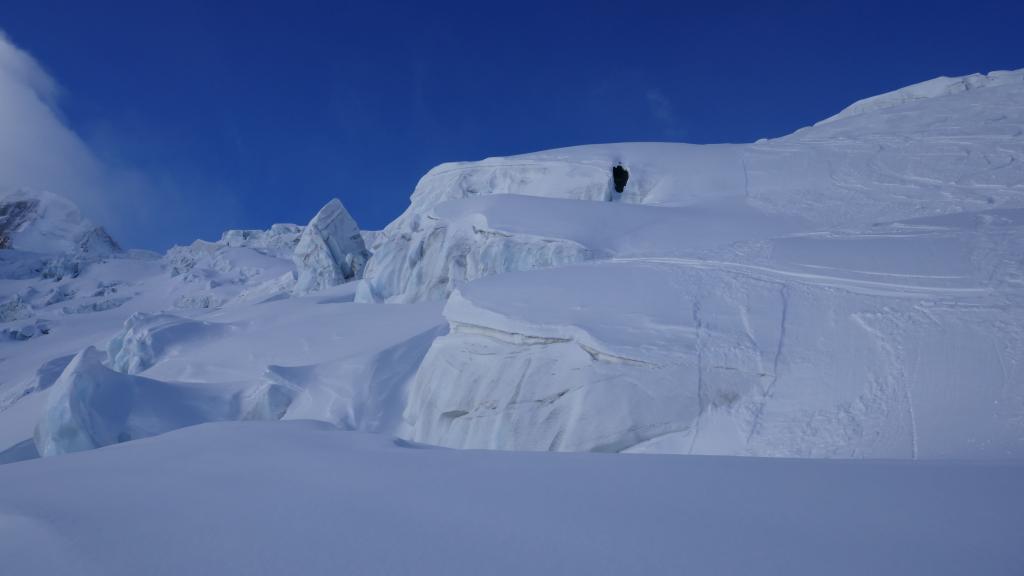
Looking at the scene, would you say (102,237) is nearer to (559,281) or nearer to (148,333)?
(148,333)

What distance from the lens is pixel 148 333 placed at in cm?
1351

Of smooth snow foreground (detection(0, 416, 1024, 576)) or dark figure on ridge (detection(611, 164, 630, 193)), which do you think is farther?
dark figure on ridge (detection(611, 164, 630, 193))

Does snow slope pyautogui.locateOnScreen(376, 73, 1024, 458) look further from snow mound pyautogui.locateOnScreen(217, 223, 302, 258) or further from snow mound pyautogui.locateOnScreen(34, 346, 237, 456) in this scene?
snow mound pyautogui.locateOnScreen(217, 223, 302, 258)

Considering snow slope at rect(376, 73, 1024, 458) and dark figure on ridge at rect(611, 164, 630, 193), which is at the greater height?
dark figure on ridge at rect(611, 164, 630, 193)

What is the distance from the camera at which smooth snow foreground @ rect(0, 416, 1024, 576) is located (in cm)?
180

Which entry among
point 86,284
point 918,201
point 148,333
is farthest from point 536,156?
point 86,284

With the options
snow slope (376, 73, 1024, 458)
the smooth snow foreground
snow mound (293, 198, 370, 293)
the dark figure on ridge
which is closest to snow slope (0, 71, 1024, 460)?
snow slope (376, 73, 1024, 458)

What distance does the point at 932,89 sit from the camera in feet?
68.4

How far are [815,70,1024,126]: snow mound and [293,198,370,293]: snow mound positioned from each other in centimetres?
1847

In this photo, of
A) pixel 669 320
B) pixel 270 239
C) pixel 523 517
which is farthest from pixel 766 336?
pixel 270 239

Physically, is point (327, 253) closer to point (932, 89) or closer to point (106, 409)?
point (106, 409)

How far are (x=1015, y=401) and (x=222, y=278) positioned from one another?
37.3m

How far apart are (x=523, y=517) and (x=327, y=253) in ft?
71.6

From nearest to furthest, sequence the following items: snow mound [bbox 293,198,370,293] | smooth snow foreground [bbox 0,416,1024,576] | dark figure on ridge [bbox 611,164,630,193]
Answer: smooth snow foreground [bbox 0,416,1024,576], dark figure on ridge [bbox 611,164,630,193], snow mound [bbox 293,198,370,293]
